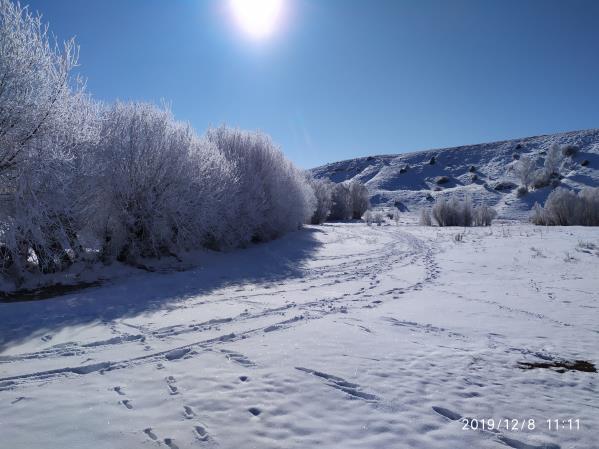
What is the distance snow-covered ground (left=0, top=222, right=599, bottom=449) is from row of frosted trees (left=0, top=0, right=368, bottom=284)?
2.02m

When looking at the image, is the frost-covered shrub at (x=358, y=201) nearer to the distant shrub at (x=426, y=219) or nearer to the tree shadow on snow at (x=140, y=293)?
the distant shrub at (x=426, y=219)

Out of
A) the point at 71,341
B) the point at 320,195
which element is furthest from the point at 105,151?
the point at 320,195

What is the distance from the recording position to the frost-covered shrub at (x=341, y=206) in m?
36.8

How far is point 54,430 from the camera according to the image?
2520 millimetres

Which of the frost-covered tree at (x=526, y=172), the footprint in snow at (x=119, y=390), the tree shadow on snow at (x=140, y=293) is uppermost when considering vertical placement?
the frost-covered tree at (x=526, y=172)

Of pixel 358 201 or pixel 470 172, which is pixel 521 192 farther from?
pixel 358 201

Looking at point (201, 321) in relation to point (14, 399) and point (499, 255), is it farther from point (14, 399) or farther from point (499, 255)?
point (499, 255)

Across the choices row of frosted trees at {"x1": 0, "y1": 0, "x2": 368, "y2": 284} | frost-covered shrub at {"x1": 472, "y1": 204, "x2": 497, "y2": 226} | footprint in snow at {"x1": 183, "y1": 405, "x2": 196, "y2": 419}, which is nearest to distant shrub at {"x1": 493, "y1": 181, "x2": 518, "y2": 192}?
frost-covered shrub at {"x1": 472, "y1": 204, "x2": 497, "y2": 226}

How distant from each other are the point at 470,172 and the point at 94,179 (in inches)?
2074

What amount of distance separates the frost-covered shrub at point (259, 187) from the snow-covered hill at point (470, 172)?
23330 millimetres

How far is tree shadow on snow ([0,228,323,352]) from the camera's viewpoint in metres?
5.15

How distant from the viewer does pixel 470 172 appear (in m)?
51.1

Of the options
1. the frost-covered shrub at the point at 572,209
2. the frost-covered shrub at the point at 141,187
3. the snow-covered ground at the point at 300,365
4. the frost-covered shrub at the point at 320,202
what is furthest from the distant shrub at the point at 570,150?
the frost-covered shrub at the point at 141,187

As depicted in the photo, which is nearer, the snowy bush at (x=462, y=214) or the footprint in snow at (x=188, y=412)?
the footprint in snow at (x=188, y=412)
